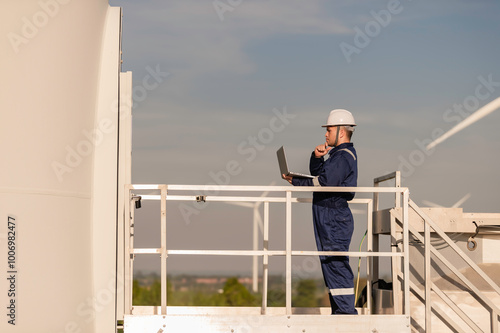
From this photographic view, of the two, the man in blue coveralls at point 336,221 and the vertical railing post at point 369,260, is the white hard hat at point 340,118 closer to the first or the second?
the man in blue coveralls at point 336,221

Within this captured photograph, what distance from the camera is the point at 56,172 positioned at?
7574 mm

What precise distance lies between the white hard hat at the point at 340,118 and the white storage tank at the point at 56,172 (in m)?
2.86

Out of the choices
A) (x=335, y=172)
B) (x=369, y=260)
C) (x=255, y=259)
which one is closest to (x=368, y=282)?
(x=369, y=260)

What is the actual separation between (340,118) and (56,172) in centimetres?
372

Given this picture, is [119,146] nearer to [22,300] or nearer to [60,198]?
[60,198]

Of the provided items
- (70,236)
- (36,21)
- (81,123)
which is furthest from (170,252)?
(36,21)

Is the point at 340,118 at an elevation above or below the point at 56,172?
above

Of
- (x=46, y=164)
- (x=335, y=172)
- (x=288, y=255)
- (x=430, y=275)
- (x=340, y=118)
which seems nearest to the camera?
(x=46, y=164)

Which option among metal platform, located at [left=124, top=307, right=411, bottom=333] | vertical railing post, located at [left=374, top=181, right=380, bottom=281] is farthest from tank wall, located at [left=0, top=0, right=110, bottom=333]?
vertical railing post, located at [left=374, top=181, right=380, bottom=281]

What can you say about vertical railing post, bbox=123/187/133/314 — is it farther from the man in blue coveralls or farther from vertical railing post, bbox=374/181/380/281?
vertical railing post, bbox=374/181/380/281

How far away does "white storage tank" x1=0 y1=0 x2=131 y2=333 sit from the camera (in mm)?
7379

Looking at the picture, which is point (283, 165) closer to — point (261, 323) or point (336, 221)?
point (336, 221)

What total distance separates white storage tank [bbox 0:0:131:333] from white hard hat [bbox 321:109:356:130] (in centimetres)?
286

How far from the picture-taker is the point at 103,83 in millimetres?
8250
